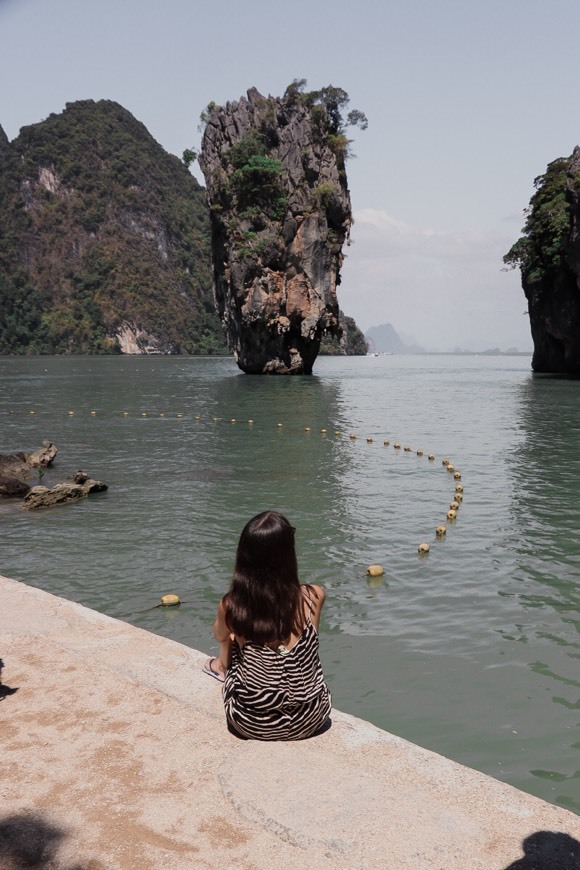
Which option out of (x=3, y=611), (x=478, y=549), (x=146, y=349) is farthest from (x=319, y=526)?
(x=146, y=349)

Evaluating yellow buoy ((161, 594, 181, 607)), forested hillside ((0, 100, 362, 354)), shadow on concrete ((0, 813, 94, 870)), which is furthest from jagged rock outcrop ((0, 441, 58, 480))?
forested hillside ((0, 100, 362, 354))

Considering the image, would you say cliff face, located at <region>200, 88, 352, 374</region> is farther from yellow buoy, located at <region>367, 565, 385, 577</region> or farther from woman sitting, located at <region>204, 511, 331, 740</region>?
woman sitting, located at <region>204, 511, 331, 740</region>

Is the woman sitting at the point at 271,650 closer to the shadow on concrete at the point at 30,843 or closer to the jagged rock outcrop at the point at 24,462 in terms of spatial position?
the shadow on concrete at the point at 30,843

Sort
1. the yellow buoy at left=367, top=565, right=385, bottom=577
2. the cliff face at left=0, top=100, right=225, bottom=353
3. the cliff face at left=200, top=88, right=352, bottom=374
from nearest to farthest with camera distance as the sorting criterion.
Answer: the yellow buoy at left=367, top=565, right=385, bottom=577 → the cliff face at left=200, top=88, right=352, bottom=374 → the cliff face at left=0, top=100, right=225, bottom=353

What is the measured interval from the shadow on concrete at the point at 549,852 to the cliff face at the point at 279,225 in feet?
198

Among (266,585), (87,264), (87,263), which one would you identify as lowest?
(266,585)

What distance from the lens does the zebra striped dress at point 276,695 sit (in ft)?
14.7

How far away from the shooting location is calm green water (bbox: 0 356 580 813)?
6.68 m

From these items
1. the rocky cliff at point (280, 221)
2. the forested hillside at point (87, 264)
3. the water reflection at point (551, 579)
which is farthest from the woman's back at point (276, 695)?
the forested hillside at point (87, 264)

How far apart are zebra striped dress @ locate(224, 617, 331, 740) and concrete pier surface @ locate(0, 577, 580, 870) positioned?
3.8 inches

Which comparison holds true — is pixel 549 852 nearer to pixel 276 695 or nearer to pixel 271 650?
pixel 276 695

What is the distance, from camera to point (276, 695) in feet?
14.7

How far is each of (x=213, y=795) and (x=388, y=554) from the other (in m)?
7.74

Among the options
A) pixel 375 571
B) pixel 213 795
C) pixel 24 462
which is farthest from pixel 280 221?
pixel 213 795
